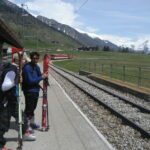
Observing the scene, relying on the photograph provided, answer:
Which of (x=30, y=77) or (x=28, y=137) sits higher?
(x=30, y=77)

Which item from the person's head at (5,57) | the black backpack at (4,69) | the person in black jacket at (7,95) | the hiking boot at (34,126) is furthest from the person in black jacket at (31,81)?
the black backpack at (4,69)

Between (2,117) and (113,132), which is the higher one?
(2,117)

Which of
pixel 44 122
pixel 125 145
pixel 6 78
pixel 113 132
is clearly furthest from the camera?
pixel 113 132

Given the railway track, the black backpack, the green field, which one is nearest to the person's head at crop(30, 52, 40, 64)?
the black backpack

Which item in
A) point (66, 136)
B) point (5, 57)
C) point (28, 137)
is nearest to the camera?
point (28, 137)

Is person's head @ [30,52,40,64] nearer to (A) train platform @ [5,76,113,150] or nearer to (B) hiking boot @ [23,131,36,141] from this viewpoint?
(B) hiking boot @ [23,131,36,141]

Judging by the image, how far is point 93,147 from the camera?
11.1 metres

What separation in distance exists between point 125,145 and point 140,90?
569 inches

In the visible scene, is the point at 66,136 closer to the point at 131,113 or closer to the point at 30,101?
the point at 30,101

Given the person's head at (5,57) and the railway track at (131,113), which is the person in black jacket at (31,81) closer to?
the person's head at (5,57)

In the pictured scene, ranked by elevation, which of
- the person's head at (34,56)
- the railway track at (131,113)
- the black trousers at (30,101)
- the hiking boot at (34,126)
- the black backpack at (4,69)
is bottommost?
the railway track at (131,113)

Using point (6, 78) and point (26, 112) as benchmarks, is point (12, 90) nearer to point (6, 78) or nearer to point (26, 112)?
point (6, 78)

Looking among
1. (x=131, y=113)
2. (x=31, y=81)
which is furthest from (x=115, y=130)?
(x=131, y=113)

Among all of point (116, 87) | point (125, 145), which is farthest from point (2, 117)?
point (116, 87)
